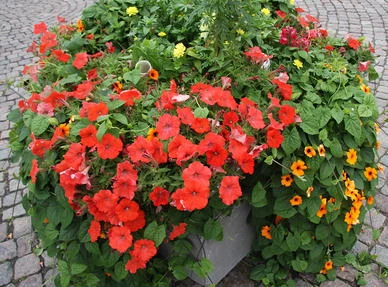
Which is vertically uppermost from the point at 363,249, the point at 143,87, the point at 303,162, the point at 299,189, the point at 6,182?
the point at 143,87

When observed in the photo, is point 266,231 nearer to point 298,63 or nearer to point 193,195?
point 193,195

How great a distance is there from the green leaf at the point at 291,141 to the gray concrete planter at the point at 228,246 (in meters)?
0.44

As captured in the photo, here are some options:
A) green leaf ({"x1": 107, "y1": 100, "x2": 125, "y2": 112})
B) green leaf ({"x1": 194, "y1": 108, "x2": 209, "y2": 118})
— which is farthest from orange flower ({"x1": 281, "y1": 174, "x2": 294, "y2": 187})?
green leaf ({"x1": 107, "y1": 100, "x2": 125, "y2": 112})

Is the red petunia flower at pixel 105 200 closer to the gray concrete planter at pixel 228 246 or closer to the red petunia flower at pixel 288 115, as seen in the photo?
the gray concrete planter at pixel 228 246

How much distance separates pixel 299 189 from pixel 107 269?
3.43 feet

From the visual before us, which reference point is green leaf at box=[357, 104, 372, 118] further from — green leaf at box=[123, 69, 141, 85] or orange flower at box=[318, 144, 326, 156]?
green leaf at box=[123, 69, 141, 85]

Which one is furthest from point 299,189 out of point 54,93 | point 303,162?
point 54,93

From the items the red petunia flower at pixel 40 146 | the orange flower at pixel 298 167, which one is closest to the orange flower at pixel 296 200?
the orange flower at pixel 298 167

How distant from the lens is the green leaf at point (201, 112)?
5.99ft

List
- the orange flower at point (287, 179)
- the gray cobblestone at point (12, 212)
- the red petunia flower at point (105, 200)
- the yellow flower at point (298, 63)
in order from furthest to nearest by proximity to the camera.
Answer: the gray cobblestone at point (12, 212), the yellow flower at point (298, 63), the orange flower at point (287, 179), the red petunia flower at point (105, 200)

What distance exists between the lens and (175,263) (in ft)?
6.77

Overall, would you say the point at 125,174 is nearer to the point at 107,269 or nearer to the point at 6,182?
the point at 107,269

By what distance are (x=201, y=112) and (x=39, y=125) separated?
803 mm

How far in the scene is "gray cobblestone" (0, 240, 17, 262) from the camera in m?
2.72
